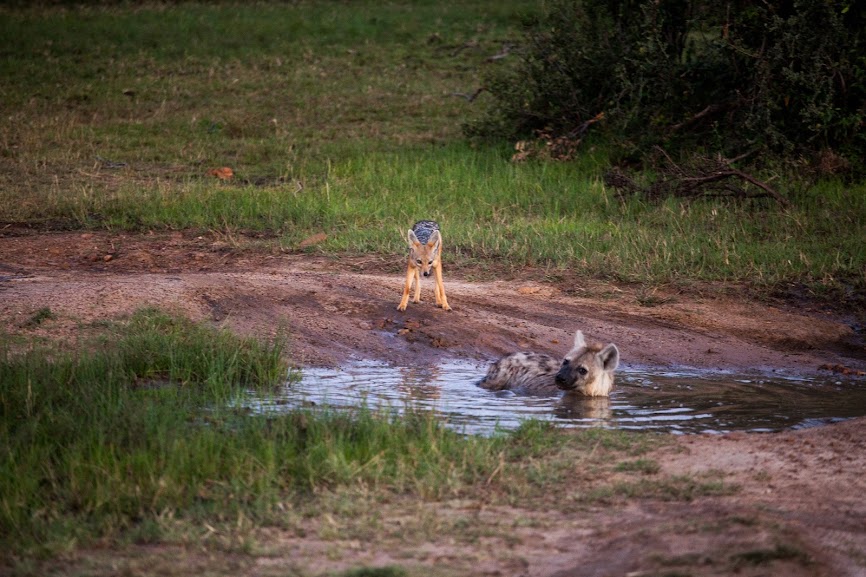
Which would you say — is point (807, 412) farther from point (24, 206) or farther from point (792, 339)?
point (24, 206)

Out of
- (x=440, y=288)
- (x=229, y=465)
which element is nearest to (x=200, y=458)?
(x=229, y=465)

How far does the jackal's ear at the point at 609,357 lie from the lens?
25.5ft

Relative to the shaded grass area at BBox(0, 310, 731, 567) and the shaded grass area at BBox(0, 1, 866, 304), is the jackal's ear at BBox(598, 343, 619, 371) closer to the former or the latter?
the shaded grass area at BBox(0, 310, 731, 567)

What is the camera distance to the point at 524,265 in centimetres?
1084

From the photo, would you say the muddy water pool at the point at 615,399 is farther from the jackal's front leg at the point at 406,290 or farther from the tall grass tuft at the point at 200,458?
the jackal's front leg at the point at 406,290

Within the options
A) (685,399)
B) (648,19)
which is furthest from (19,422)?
(648,19)

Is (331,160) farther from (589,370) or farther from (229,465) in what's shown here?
(229,465)

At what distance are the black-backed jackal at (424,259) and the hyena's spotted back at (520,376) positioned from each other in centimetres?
138

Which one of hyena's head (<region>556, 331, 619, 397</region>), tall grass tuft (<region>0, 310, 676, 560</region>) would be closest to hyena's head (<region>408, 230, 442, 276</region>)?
hyena's head (<region>556, 331, 619, 397</region>)

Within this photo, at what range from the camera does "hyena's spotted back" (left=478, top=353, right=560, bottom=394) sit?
7965 millimetres

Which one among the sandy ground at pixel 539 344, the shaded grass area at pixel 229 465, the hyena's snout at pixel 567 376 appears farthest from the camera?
the hyena's snout at pixel 567 376

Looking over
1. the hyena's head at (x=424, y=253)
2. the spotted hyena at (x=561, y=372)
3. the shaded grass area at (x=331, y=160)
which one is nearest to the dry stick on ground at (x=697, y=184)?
the shaded grass area at (x=331, y=160)

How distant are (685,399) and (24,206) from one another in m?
7.97

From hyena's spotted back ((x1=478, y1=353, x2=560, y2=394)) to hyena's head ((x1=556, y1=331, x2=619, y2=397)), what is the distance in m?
0.18
